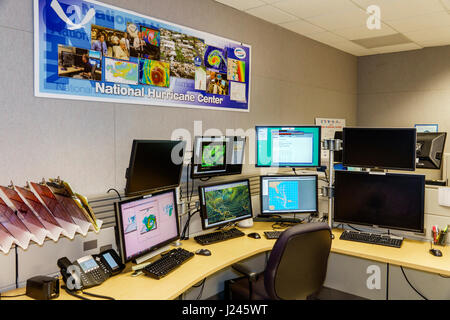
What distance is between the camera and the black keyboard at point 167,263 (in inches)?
80.5

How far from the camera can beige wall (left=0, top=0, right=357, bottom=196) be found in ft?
6.61

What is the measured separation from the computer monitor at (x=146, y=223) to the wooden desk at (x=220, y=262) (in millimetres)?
156

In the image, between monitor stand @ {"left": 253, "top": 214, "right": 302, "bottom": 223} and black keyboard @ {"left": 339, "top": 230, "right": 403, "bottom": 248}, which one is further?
monitor stand @ {"left": 253, "top": 214, "right": 302, "bottom": 223}

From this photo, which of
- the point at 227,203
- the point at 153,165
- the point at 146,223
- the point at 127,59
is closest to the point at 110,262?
the point at 146,223

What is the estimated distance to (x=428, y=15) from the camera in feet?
12.0

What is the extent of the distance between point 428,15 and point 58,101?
3535 mm

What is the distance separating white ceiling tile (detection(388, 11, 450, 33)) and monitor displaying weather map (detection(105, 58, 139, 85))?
284 centimetres

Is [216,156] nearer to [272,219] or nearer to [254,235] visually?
[254,235]

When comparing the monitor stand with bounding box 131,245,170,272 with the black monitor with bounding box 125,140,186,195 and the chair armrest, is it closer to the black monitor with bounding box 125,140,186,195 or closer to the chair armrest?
the black monitor with bounding box 125,140,186,195

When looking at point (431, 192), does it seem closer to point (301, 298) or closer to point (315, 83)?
point (301, 298)

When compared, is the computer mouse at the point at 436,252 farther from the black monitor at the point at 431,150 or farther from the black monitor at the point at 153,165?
the black monitor at the point at 153,165

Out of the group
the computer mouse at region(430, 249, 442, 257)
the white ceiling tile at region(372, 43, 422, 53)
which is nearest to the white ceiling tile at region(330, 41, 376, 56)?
the white ceiling tile at region(372, 43, 422, 53)

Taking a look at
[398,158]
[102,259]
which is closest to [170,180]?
[102,259]

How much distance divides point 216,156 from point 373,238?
1298mm
